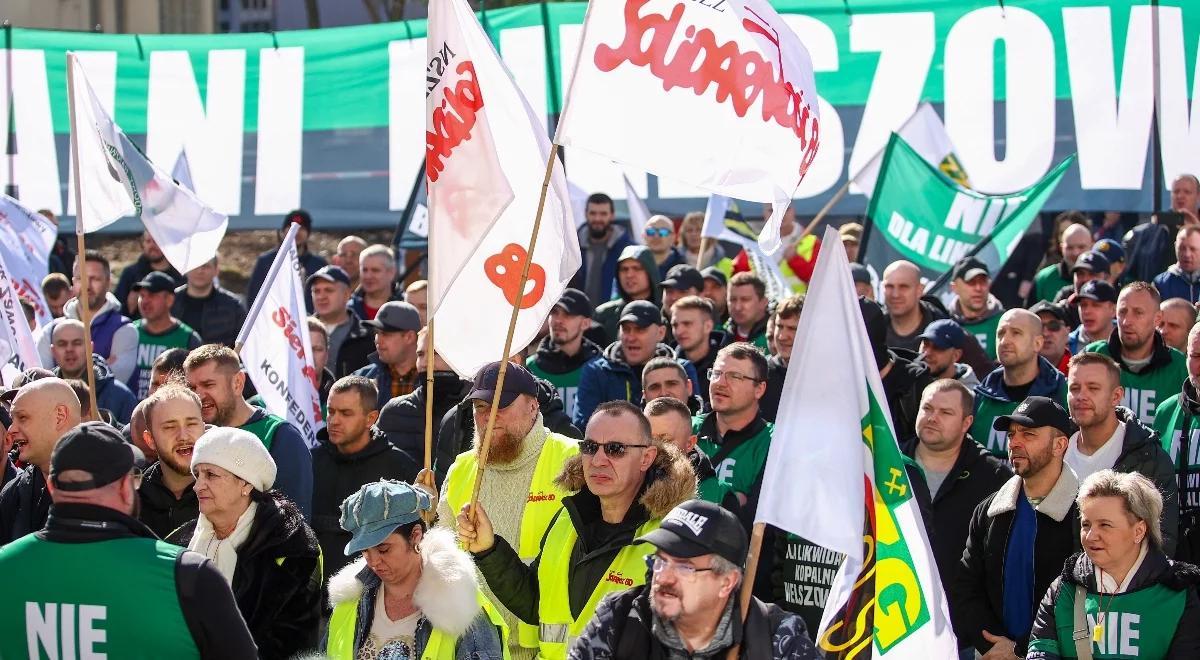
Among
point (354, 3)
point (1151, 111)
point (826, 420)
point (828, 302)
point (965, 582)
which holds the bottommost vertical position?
point (965, 582)

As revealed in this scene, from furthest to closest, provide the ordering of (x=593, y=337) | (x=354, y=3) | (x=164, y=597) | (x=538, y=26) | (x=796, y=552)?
(x=354, y=3) → (x=538, y=26) → (x=593, y=337) → (x=796, y=552) → (x=164, y=597)

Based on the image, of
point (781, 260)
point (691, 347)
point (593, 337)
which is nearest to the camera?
point (691, 347)

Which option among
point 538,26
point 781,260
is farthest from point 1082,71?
point 538,26

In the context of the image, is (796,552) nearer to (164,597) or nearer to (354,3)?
(164,597)

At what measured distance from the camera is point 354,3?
29656 millimetres

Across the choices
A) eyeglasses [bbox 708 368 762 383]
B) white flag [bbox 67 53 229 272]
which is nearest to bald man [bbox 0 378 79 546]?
white flag [bbox 67 53 229 272]

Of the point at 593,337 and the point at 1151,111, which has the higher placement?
the point at 1151,111

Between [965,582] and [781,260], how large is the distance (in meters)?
5.92

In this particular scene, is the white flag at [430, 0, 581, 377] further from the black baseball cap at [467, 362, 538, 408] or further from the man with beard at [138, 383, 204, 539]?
the man with beard at [138, 383, 204, 539]

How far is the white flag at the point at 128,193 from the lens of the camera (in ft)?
29.4

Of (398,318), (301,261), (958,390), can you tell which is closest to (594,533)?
(958,390)

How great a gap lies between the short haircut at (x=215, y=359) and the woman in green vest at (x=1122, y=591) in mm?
3569

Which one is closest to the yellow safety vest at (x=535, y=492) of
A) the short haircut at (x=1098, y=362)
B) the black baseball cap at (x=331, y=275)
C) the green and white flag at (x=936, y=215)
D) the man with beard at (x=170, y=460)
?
the man with beard at (x=170, y=460)

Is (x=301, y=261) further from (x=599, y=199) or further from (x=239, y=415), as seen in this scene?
(x=239, y=415)
